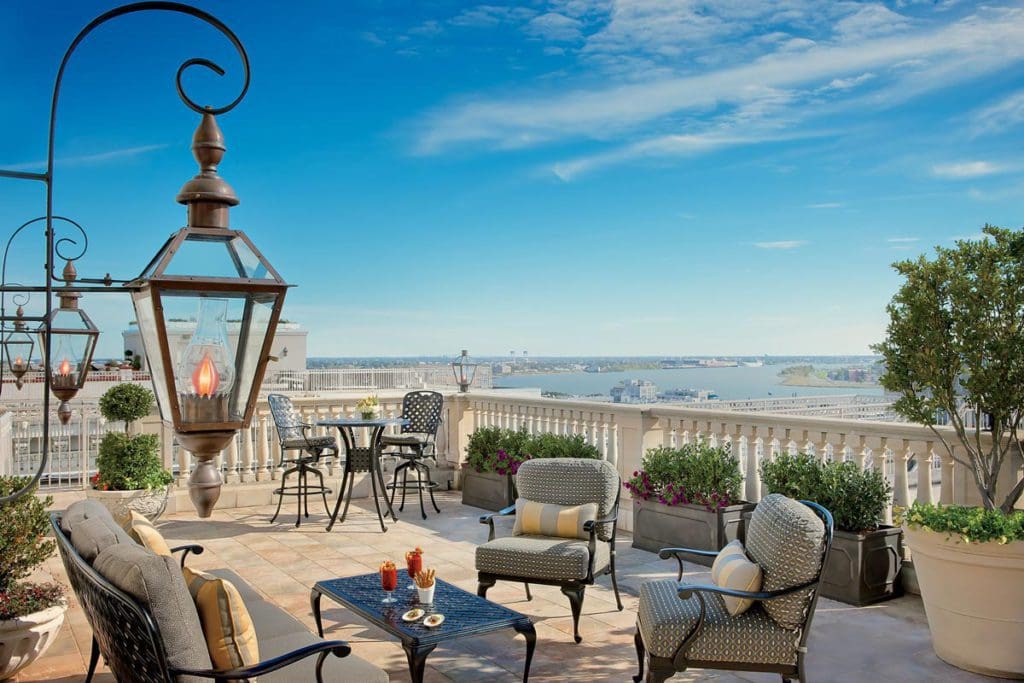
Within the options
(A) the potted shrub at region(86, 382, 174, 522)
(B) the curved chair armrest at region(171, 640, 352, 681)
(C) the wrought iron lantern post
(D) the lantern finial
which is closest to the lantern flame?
(C) the wrought iron lantern post

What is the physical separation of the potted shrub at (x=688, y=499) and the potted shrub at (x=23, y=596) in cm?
414

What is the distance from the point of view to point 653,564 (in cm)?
622

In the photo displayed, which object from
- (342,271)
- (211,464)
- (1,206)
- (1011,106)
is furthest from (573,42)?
(342,271)

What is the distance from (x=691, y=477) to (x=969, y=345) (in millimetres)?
2356

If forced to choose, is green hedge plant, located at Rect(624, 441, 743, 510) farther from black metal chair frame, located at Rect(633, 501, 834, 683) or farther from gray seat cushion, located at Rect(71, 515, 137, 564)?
gray seat cushion, located at Rect(71, 515, 137, 564)

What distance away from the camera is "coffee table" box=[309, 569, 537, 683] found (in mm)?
3508

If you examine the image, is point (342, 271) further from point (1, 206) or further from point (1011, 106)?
point (1011, 106)

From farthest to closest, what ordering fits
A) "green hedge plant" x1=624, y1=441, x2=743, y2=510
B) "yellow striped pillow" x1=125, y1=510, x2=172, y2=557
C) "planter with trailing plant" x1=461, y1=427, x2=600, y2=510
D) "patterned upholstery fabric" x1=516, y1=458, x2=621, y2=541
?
1. "planter with trailing plant" x1=461, y1=427, x2=600, y2=510
2. "green hedge plant" x1=624, y1=441, x2=743, y2=510
3. "patterned upholstery fabric" x1=516, y1=458, x2=621, y2=541
4. "yellow striped pillow" x1=125, y1=510, x2=172, y2=557

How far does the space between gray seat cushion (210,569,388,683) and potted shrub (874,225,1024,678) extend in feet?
9.31

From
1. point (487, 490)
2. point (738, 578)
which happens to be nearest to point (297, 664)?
point (738, 578)

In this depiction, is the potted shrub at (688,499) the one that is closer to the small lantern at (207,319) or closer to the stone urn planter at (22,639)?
the stone urn planter at (22,639)

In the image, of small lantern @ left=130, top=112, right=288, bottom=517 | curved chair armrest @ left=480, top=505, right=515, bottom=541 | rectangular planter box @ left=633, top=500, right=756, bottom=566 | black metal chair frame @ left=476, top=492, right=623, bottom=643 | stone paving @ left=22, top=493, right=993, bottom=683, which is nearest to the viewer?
small lantern @ left=130, top=112, right=288, bottom=517

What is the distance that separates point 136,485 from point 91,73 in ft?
23.9

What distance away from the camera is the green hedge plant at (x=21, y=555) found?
3.86 metres
